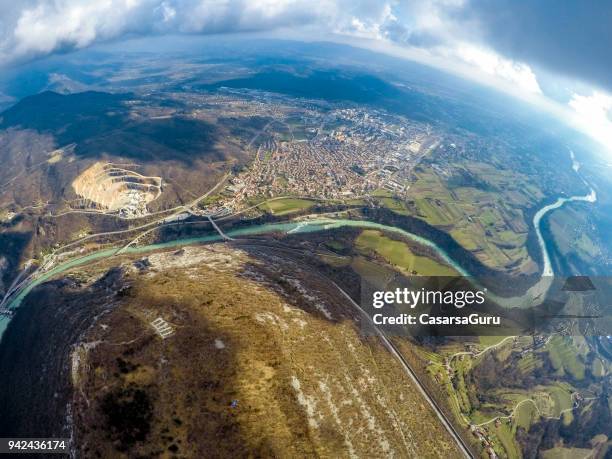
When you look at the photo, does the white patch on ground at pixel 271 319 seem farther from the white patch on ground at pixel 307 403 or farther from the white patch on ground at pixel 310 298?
the white patch on ground at pixel 307 403

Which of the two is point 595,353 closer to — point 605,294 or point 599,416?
point 599,416

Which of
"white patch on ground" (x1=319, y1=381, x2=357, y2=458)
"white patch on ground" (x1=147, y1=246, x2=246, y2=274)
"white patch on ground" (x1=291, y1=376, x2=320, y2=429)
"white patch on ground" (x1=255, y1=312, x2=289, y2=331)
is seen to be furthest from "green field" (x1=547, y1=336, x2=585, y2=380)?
"white patch on ground" (x1=147, y1=246, x2=246, y2=274)

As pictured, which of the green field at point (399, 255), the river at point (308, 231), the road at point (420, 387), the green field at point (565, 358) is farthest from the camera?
the river at point (308, 231)

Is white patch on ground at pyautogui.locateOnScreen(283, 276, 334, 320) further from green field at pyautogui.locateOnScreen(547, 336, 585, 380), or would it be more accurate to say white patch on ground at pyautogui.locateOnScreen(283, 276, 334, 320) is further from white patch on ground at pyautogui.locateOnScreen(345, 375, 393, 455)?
green field at pyautogui.locateOnScreen(547, 336, 585, 380)

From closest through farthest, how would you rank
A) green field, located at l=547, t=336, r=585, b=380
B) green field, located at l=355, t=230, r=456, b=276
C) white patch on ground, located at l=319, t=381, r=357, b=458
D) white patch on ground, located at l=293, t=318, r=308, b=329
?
1. white patch on ground, located at l=319, t=381, r=357, b=458
2. white patch on ground, located at l=293, t=318, r=308, b=329
3. green field, located at l=547, t=336, r=585, b=380
4. green field, located at l=355, t=230, r=456, b=276

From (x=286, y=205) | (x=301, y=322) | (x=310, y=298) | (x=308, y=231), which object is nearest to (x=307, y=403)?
(x=301, y=322)

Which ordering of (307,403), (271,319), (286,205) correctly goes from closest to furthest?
(307,403), (271,319), (286,205)

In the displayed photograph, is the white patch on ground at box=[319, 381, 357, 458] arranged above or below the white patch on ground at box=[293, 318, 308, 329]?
below

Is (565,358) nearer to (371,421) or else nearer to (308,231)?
(371,421)

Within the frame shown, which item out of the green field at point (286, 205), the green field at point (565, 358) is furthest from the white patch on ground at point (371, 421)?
the green field at point (286, 205)
